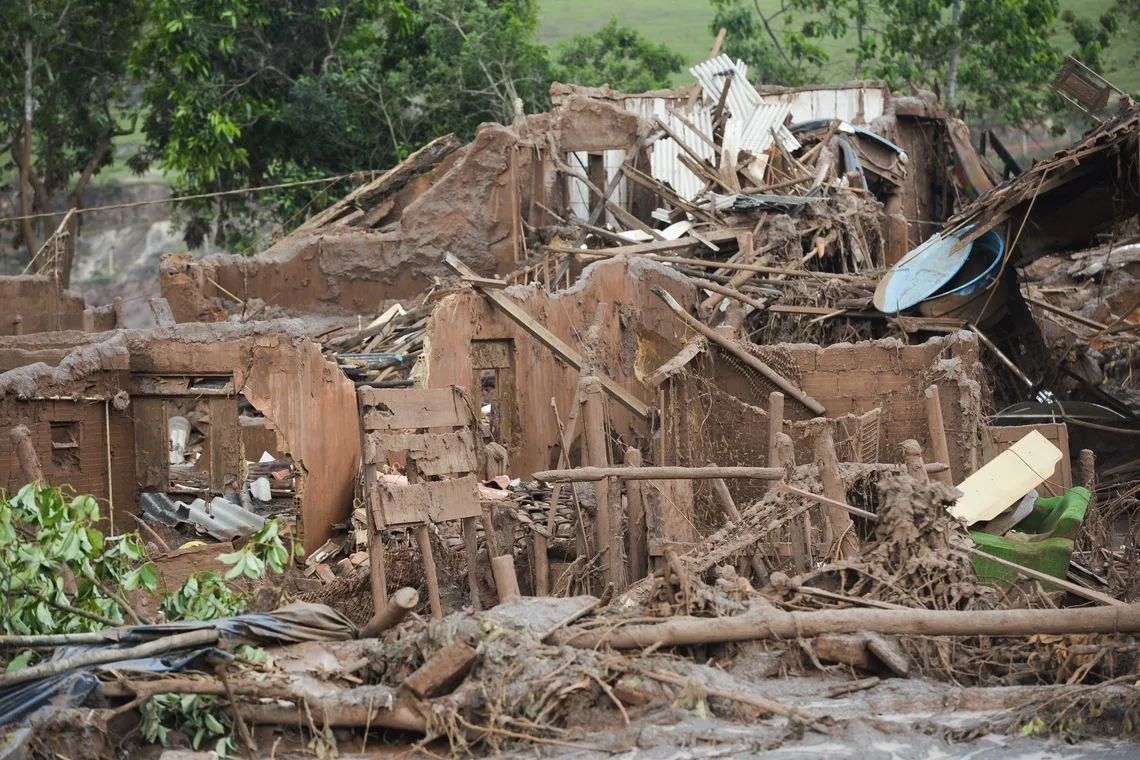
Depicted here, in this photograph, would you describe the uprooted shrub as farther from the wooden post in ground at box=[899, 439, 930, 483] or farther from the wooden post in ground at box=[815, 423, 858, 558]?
the wooden post in ground at box=[899, 439, 930, 483]

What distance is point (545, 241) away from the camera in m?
22.1

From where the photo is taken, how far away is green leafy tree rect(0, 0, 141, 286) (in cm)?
2952

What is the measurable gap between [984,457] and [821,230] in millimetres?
7736

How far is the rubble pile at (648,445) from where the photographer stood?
25.3 ft

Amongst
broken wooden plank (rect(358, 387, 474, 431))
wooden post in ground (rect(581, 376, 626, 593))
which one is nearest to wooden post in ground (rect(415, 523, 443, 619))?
broken wooden plank (rect(358, 387, 474, 431))

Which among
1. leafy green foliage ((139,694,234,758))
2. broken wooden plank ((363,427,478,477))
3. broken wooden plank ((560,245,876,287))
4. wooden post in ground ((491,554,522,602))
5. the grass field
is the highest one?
the grass field

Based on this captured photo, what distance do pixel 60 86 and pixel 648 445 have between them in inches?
842

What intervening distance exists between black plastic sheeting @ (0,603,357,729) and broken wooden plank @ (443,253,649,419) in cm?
555

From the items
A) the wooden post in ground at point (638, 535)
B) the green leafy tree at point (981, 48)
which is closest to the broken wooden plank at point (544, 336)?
the wooden post in ground at point (638, 535)

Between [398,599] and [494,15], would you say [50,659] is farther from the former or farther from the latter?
[494,15]

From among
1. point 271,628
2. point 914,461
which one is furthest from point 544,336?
point 271,628

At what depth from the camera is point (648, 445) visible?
14352 mm

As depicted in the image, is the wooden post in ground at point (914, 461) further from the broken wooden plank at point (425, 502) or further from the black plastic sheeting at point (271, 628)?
the black plastic sheeting at point (271, 628)

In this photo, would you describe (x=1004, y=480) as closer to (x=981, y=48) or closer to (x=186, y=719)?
(x=186, y=719)
